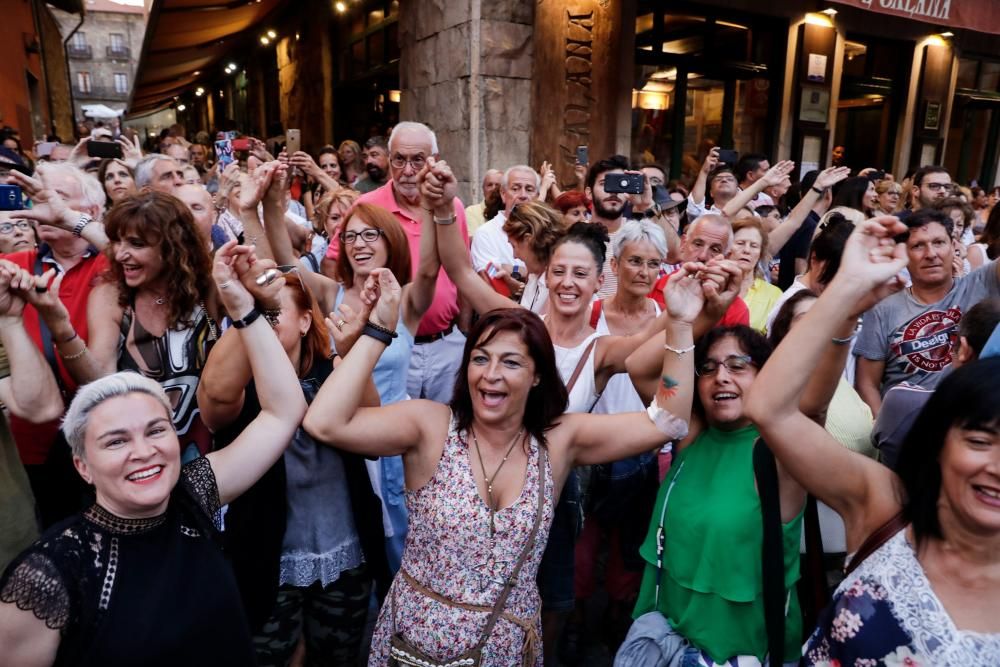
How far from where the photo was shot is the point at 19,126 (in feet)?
43.9

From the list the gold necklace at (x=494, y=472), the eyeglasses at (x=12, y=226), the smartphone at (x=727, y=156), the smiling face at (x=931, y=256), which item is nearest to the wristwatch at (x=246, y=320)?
the gold necklace at (x=494, y=472)

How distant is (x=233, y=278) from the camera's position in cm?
191

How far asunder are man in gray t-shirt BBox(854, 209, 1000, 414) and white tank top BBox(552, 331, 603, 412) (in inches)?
58.4

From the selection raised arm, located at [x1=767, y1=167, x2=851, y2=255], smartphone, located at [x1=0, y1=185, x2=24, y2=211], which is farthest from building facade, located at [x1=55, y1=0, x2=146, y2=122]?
raised arm, located at [x1=767, y1=167, x2=851, y2=255]

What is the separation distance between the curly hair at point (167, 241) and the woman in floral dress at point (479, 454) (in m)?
0.90

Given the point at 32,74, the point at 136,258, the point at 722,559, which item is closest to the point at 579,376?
the point at 722,559

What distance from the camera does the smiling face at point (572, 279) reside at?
277 cm

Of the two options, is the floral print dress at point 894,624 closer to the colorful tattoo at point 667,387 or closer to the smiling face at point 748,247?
the colorful tattoo at point 667,387

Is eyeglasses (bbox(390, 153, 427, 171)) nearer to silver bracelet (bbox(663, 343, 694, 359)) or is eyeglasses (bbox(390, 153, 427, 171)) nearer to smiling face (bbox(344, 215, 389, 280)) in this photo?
smiling face (bbox(344, 215, 389, 280))

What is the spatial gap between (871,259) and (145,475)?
1828mm

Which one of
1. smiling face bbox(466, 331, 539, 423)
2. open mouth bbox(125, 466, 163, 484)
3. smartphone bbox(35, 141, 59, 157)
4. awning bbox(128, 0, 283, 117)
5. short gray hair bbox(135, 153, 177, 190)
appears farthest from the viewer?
awning bbox(128, 0, 283, 117)

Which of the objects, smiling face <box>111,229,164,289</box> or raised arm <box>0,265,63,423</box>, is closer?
raised arm <box>0,265,63,423</box>

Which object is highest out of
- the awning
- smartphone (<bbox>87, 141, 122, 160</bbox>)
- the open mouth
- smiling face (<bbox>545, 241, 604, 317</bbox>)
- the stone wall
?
the awning

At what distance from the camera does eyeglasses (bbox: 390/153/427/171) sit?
148 inches
